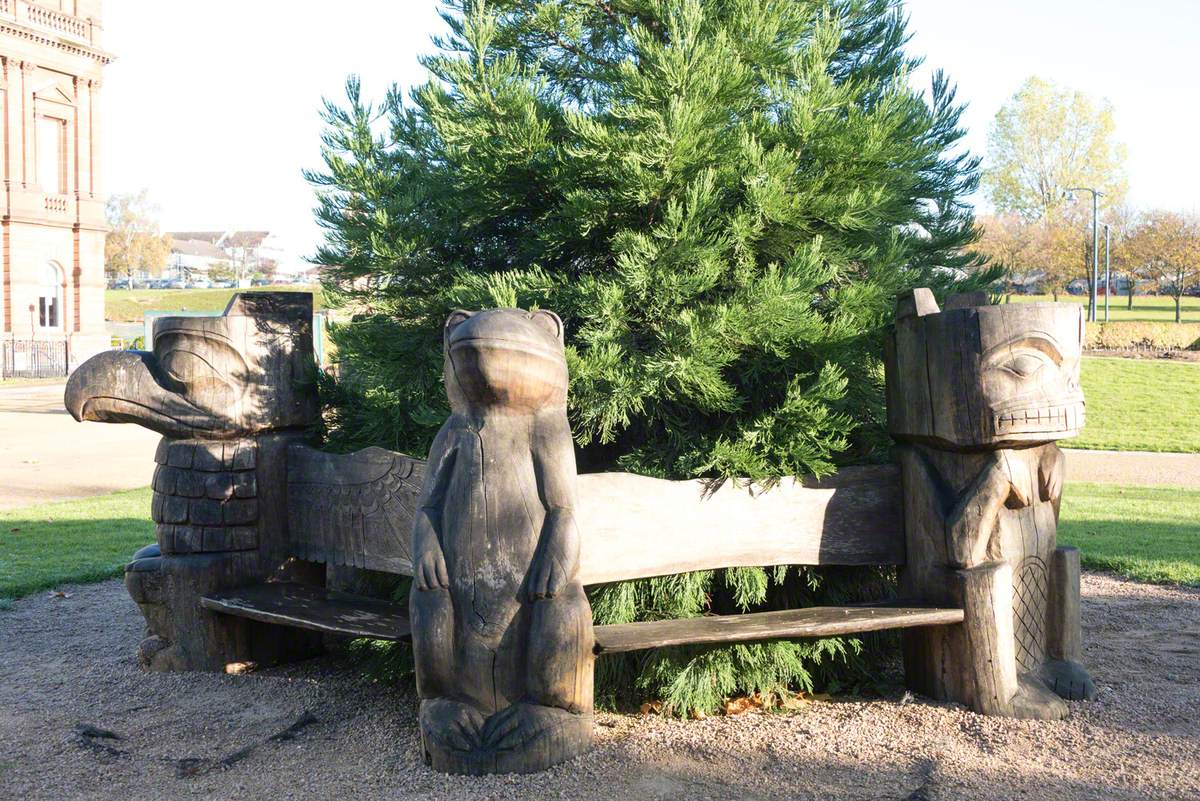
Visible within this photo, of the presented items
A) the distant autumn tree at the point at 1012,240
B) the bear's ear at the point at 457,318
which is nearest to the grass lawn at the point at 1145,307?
the distant autumn tree at the point at 1012,240

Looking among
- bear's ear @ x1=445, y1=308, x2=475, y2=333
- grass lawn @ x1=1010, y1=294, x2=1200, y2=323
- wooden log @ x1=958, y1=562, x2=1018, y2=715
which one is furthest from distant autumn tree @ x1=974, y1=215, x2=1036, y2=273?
bear's ear @ x1=445, y1=308, x2=475, y2=333

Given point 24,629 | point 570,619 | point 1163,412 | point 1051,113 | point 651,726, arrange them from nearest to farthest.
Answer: point 570,619 → point 651,726 → point 24,629 → point 1163,412 → point 1051,113

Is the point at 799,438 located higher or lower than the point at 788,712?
higher

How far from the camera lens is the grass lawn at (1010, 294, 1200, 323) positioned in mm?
40219

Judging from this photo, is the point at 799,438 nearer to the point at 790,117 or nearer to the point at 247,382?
the point at 790,117

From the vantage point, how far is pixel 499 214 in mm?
4750

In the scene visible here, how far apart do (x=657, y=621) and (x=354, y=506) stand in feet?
4.81

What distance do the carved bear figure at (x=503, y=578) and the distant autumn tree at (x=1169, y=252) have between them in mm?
39175

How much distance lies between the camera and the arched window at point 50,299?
33.6m

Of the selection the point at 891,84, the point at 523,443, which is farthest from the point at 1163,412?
the point at 523,443

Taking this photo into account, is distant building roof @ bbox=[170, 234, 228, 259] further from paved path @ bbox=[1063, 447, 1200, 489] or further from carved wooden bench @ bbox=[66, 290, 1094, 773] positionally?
carved wooden bench @ bbox=[66, 290, 1094, 773]

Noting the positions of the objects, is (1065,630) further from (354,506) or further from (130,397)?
(130,397)

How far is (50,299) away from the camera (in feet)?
112

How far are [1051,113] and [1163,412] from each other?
24.7 meters
